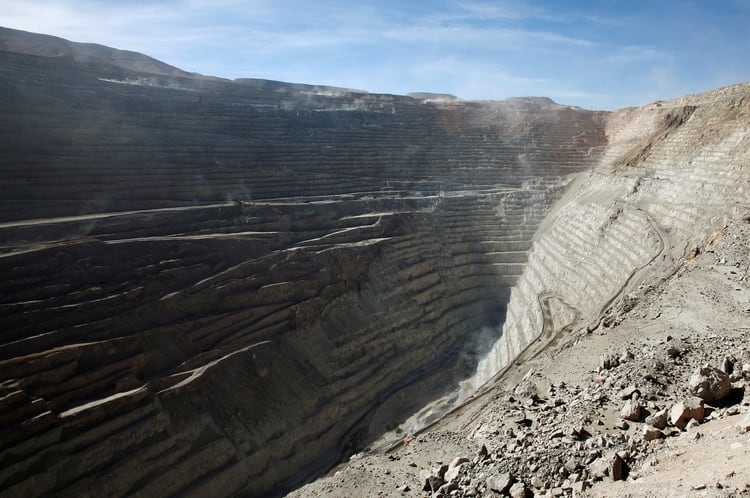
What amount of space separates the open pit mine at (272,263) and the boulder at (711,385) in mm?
6488

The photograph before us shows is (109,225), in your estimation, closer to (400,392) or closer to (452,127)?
(400,392)

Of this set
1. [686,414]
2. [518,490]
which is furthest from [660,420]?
[518,490]

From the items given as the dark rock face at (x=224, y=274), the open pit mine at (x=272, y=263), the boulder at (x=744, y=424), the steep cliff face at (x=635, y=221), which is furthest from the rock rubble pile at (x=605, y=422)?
the dark rock face at (x=224, y=274)

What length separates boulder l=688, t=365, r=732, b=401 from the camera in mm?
6531

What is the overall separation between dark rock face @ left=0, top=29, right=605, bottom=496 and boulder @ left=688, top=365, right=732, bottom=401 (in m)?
9.91

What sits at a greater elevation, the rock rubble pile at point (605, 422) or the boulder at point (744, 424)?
the boulder at point (744, 424)

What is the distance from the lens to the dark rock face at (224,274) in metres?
12.4

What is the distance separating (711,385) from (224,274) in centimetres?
1319

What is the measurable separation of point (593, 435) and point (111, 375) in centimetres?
1061

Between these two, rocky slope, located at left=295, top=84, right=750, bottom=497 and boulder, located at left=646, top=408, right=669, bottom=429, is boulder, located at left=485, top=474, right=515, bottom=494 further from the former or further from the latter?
boulder, located at left=646, top=408, right=669, bottom=429

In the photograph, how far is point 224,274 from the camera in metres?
16.8

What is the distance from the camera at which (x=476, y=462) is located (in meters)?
7.25

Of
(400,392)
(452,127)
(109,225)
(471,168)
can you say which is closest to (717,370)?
(400,392)

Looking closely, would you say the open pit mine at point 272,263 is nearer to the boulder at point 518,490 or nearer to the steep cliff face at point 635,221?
the steep cliff face at point 635,221
